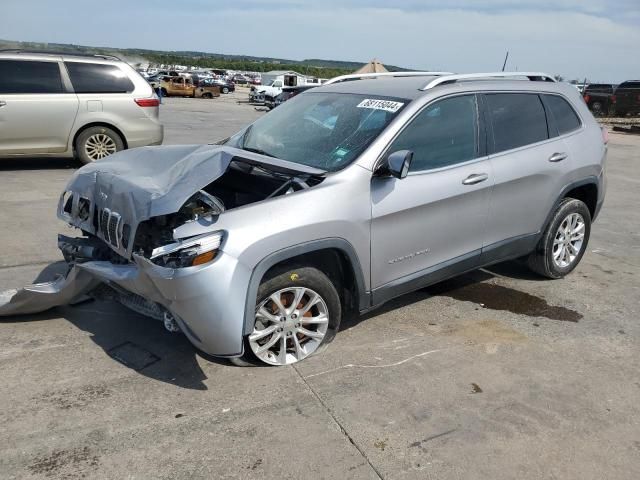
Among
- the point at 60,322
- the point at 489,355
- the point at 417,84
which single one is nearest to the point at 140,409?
the point at 60,322

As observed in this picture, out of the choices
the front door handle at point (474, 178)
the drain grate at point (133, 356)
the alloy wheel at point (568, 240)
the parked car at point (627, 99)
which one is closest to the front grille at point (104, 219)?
the drain grate at point (133, 356)

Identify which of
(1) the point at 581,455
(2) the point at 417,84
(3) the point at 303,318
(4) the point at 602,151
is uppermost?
(2) the point at 417,84

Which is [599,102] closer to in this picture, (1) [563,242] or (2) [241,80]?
(1) [563,242]

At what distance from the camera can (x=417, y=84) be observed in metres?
4.20

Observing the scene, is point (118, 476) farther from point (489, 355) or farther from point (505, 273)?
point (505, 273)

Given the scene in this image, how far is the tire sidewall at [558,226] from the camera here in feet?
16.3

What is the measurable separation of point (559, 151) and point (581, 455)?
2.76 meters

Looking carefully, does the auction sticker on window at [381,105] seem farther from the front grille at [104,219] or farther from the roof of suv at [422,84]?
the front grille at [104,219]

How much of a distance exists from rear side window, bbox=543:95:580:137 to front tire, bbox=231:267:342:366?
105 inches

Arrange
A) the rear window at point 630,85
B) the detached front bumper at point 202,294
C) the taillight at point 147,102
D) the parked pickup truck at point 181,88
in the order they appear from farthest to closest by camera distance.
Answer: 1. the parked pickup truck at point 181,88
2. the rear window at point 630,85
3. the taillight at point 147,102
4. the detached front bumper at point 202,294

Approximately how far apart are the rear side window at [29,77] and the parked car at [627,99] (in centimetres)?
2575

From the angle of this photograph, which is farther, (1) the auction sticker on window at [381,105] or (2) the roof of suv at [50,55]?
(2) the roof of suv at [50,55]

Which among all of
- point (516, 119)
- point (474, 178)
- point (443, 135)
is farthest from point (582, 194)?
point (443, 135)

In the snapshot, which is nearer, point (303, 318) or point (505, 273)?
point (303, 318)
